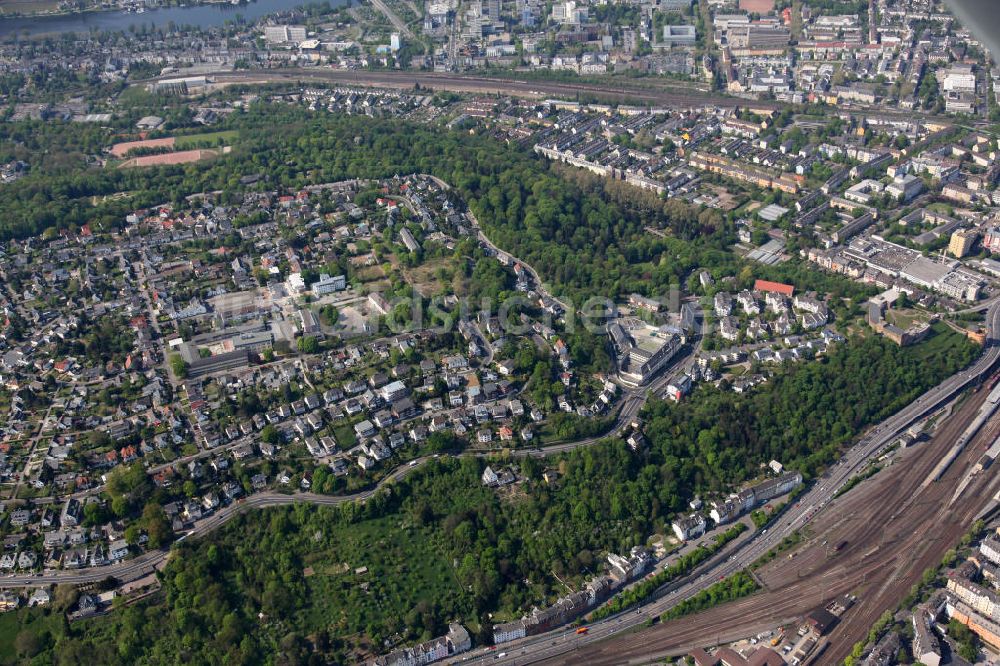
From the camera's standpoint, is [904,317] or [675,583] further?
[904,317]

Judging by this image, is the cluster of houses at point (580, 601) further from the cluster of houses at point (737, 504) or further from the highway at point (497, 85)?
the highway at point (497, 85)

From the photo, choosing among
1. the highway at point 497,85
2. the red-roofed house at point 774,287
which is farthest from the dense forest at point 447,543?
the highway at point 497,85

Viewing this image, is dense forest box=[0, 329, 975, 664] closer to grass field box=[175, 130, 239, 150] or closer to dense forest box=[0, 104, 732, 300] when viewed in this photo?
dense forest box=[0, 104, 732, 300]

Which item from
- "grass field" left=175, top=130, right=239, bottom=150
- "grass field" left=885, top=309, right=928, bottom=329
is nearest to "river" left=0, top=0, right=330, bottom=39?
"grass field" left=175, top=130, right=239, bottom=150

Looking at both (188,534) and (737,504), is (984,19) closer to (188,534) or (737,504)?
(737,504)

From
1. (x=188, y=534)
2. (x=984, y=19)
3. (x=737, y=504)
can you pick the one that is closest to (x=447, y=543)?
(x=188, y=534)
